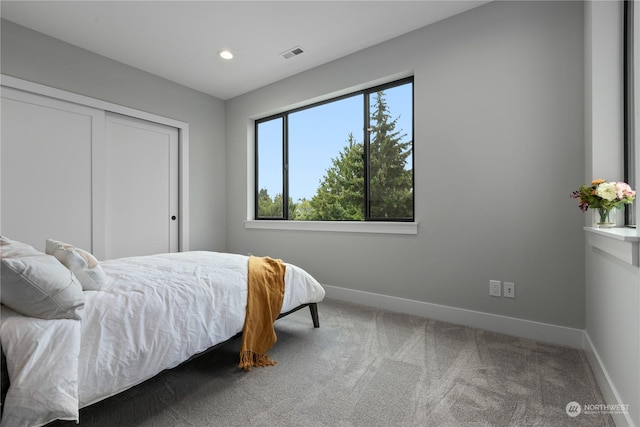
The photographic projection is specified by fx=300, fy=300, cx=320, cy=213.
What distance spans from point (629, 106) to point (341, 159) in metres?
2.30

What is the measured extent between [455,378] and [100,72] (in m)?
4.17

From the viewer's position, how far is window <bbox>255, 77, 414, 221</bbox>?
2988 millimetres

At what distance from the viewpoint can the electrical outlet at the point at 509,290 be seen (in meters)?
2.30

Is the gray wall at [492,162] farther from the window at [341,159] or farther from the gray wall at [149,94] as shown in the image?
the gray wall at [149,94]

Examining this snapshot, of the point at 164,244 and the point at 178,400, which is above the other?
the point at 164,244

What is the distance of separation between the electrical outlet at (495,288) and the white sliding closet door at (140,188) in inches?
141

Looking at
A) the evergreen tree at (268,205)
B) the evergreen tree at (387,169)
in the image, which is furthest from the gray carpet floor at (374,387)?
the evergreen tree at (268,205)

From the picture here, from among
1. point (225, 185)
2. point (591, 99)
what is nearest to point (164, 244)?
point (225, 185)

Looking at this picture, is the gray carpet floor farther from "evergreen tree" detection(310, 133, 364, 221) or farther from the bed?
"evergreen tree" detection(310, 133, 364, 221)

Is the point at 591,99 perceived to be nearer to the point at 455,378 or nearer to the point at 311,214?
the point at 455,378

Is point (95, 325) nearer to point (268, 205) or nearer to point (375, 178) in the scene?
point (375, 178)

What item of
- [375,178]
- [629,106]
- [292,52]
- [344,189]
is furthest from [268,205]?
[629,106]

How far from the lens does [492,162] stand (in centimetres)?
238

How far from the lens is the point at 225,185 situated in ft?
14.6
